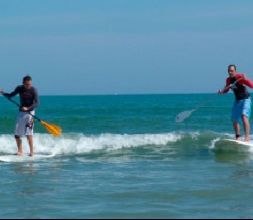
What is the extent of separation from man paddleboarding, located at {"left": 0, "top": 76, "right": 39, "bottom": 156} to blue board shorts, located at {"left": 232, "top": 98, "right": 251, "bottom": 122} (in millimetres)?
3783

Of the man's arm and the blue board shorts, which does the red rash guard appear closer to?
the blue board shorts

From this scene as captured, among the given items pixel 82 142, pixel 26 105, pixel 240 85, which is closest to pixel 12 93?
pixel 26 105

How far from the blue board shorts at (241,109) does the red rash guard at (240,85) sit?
85 mm

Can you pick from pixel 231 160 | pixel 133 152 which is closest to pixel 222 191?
pixel 231 160

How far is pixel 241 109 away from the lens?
492 inches

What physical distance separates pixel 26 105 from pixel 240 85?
3984 mm

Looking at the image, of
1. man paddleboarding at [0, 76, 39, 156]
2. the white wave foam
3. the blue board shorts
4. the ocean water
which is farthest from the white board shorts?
the blue board shorts

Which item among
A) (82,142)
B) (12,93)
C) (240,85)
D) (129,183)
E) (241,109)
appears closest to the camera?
(129,183)

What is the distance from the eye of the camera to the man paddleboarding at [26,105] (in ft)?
38.3

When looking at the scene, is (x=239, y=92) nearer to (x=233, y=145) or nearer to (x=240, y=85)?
(x=240, y=85)

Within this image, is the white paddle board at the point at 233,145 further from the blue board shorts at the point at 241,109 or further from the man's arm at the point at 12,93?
the man's arm at the point at 12,93

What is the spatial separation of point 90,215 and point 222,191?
1939mm

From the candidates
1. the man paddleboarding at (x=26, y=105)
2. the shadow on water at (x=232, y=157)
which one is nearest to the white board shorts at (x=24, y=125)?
the man paddleboarding at (x=26, y=105)

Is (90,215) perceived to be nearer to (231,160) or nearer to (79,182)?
(79,182)
